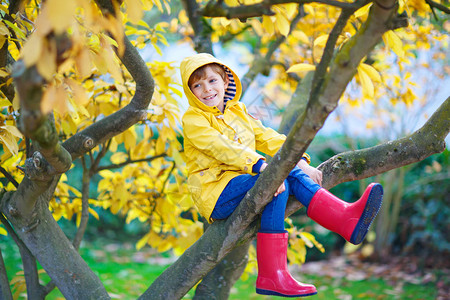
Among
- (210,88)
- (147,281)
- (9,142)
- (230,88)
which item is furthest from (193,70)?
(147,281)

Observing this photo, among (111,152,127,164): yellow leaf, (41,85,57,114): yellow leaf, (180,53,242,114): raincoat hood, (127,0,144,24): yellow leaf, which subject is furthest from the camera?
(111,152,127,164): yellow leaf

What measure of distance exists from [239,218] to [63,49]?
2.89ft

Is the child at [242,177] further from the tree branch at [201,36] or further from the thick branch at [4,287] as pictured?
the thick branch at [4,287]

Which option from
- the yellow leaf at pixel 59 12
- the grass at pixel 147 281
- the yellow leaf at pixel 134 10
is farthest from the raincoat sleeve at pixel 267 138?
the grass at pixel 147 281

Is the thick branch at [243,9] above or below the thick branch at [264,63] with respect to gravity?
below

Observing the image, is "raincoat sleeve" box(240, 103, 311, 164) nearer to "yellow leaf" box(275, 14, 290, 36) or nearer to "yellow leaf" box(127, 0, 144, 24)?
"yellow leaf" box(275, 14, 290, 36)

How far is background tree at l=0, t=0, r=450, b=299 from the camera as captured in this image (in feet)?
3.02

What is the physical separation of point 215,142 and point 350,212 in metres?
0.58

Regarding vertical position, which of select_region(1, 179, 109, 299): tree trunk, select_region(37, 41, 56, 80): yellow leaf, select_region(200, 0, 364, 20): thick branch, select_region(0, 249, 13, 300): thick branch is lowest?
select_region(0, 249, 13, 300): thick branch

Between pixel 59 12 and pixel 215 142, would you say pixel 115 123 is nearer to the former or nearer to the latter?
pixel 215 142

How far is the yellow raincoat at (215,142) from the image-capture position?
1697mm

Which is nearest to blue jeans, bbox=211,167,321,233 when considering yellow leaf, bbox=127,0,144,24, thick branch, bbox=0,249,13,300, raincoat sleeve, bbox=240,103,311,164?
raincoat sleeve, bbox=240,103,311,164

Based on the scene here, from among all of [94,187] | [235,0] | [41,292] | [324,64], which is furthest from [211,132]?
[94,187]

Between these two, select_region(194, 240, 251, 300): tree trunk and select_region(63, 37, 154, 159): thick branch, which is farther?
select_region(194, 240, 251, 300): tree trunk
